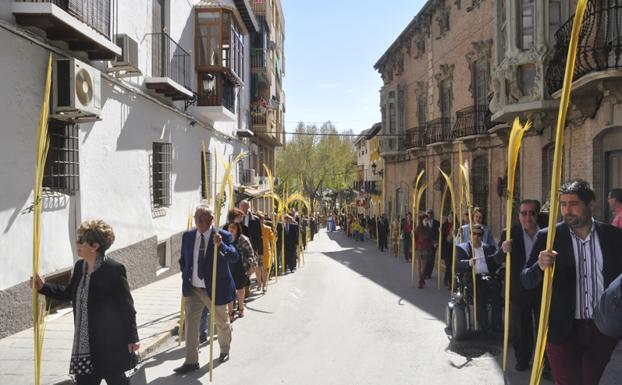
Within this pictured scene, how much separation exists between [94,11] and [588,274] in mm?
8605

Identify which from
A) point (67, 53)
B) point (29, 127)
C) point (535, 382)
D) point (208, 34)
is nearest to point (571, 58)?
point (535, 382)

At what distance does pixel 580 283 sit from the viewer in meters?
3.85

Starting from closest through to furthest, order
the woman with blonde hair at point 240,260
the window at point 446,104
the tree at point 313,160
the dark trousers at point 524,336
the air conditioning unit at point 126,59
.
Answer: the dark trousers at point 524,336, the woman with blonde hair at point 240,260, the air conditioning unit at point 126,59, the window at point 446,104, the tree at point 313,160

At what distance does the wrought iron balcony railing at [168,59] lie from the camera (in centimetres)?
1323

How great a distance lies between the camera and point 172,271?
14.1 m

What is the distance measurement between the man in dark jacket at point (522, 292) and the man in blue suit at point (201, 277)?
9.90 feet

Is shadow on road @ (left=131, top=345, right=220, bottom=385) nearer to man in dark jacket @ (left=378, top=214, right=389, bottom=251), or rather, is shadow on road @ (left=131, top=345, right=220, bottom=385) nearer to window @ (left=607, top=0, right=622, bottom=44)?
window @ (left=607, top=0, right=622, bottom=44)

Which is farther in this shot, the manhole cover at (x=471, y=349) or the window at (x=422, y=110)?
the window at (x=422, y=110)

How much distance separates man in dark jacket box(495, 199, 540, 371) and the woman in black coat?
3.64m

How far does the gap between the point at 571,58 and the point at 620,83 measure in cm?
778

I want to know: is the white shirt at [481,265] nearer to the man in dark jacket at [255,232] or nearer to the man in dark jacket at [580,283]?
the man in dark jacket at [580,283]

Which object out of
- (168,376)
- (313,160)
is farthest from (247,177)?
(313,160)

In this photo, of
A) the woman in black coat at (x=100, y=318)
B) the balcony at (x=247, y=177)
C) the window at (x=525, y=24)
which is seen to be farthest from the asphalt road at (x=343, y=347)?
the balcony at (x=247, y=177)

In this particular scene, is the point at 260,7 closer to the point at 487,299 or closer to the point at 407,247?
the point at 407,247
